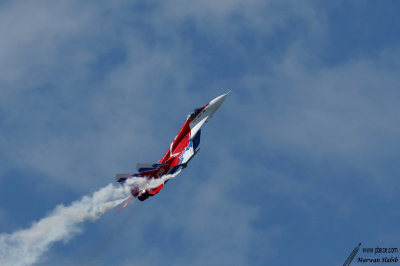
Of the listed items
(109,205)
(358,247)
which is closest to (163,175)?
(109,205)

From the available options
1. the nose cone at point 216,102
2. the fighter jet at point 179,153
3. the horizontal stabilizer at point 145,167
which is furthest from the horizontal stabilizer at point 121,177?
the nose cone at point 216,102

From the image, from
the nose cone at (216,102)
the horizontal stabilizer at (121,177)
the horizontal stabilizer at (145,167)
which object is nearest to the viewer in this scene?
the horizontal stabilizer at (121,177)

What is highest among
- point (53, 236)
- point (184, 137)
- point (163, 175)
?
point (184, 137)

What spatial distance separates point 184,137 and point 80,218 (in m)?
13.5

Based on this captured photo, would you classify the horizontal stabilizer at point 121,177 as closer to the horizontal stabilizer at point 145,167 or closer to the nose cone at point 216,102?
the horizontal stabilizer at point 145,167

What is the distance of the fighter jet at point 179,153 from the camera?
199ft

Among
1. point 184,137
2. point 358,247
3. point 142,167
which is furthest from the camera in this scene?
point 358,247

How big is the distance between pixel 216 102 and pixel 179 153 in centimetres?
723

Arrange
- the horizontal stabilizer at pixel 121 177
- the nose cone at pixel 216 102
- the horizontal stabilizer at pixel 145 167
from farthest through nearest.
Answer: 1. the nose cone at pixel 216 102
2. the horizontal stabilizer at pixel 145 167
3. the horizontal stabilizer at pixel 121 177

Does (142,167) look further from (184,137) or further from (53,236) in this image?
(53,236)

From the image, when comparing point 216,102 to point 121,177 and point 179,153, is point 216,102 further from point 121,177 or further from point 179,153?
point 121,177

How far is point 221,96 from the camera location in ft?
217

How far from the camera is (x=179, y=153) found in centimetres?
6312

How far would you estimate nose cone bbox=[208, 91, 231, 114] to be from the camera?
65875 millimetres
